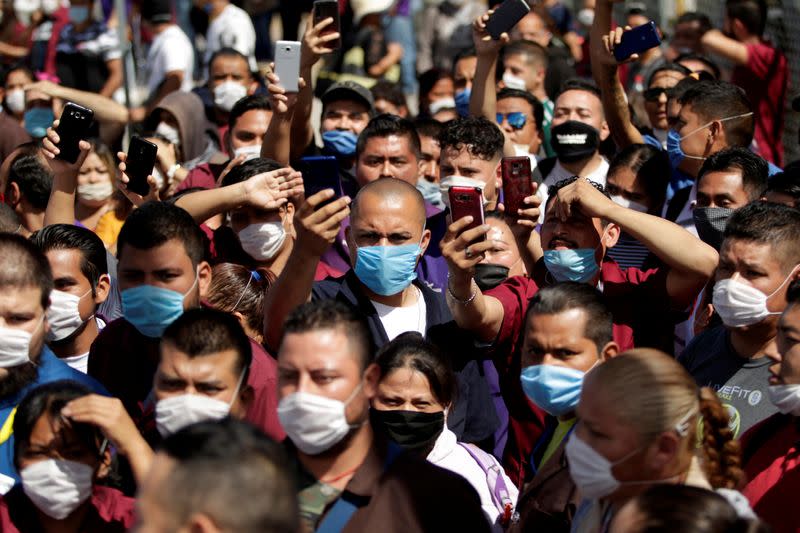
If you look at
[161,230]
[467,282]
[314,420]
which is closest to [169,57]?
[161,230]

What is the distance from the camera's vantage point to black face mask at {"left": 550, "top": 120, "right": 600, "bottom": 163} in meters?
7.14

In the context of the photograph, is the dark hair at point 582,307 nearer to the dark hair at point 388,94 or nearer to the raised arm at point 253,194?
the raised arm at point 253,194

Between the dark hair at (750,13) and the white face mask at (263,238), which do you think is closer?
the white face mask at (263,238)

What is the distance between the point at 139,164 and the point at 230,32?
5.81 metres

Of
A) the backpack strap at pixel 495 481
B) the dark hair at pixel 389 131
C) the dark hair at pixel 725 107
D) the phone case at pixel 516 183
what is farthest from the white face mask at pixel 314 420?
the dark hair at pixel 725 107

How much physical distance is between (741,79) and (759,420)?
5252 millimetres

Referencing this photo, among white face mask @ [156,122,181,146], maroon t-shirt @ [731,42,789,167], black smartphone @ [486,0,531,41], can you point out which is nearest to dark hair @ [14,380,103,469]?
black smartphone @ [486,0,531,41]

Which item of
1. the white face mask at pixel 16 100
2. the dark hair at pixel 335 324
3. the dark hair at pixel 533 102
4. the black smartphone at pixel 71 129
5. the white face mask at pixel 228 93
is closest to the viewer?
the dark hair at pixel 335 324

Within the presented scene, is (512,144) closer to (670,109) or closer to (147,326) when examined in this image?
(670,109)

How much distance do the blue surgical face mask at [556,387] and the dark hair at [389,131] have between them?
2926 mm

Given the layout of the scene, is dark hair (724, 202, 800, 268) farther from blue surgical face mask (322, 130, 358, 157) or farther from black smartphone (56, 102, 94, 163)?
blue surgical face mask (322, 130, 358, 157)

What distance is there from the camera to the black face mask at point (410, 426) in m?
4.52

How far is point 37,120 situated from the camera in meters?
8.76

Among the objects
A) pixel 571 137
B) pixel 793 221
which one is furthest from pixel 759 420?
pixel 571 137
